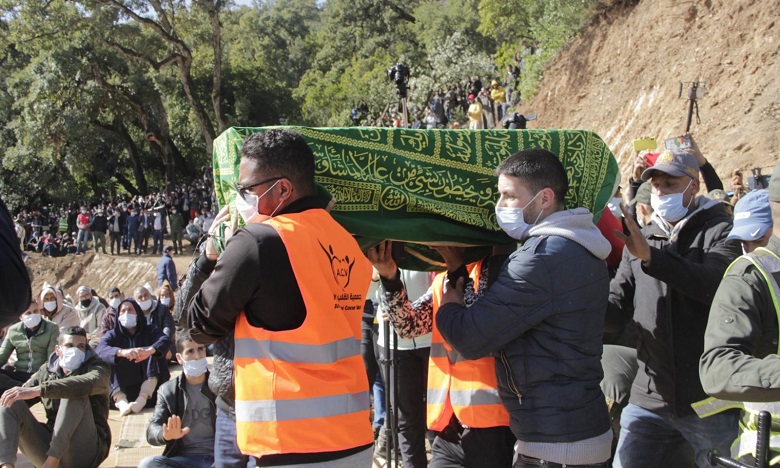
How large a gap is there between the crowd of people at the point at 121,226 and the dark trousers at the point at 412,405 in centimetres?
2092

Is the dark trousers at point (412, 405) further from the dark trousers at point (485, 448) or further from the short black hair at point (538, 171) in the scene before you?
the short black hair at point (538, 171)

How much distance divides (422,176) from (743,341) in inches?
58.5

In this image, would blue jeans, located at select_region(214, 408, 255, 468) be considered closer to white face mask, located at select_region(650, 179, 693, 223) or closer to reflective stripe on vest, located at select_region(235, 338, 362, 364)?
reflective stripe on vest, located at select_region(235, 338, 362, 364)

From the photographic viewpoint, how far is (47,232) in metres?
30.4

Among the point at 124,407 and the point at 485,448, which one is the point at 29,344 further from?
the point at 485,448

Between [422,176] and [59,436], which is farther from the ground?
[422,176]

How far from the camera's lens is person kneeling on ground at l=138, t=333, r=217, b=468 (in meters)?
5.41

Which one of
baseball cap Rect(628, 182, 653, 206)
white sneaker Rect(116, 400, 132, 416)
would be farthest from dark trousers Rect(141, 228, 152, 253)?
baseball cap Rect(628, 182, 653, 206)

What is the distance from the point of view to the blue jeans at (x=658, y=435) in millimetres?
3549

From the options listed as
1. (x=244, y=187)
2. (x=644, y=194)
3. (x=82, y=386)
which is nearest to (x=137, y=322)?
(x=82, y=386)

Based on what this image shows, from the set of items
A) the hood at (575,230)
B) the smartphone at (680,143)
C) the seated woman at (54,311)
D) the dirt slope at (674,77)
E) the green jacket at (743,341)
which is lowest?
the seated woman at (54,311)

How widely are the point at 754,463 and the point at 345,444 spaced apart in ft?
4.95

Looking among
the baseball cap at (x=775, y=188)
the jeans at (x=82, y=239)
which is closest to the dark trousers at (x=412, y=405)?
the baseball cap at (x=775, y=188)

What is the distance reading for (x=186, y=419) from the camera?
5.61 m
